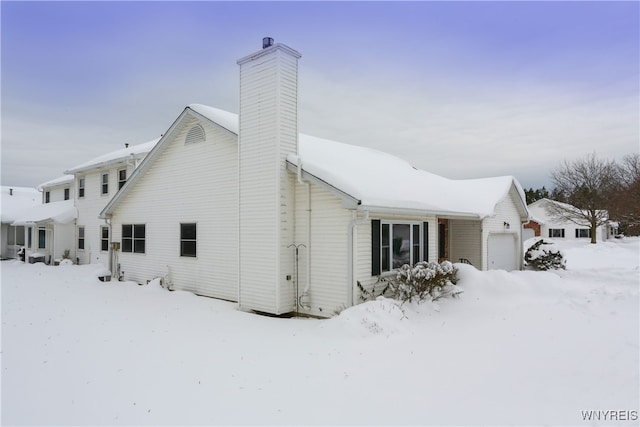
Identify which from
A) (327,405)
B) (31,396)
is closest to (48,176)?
(31,396)

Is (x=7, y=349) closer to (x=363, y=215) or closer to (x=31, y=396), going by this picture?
(x=31, y=396)

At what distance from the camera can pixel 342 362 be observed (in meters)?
6.09

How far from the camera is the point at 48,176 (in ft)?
108

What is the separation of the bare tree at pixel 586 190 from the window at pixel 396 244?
116ft

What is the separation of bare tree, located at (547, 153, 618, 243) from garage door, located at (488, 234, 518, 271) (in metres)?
26.6

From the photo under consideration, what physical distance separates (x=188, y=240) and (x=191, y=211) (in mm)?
1028

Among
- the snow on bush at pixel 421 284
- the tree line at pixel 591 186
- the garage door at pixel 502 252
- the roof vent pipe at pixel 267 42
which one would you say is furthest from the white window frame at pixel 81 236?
the tree line at pixel 591 186

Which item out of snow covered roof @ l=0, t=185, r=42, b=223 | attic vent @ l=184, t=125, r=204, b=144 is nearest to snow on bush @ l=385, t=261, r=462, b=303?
attic vent @ l=184, t=125, r=204, b=144

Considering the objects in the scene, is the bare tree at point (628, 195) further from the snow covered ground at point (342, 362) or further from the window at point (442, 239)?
the snow covered ground at point (342, 362)

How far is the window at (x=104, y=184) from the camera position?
63.7ft

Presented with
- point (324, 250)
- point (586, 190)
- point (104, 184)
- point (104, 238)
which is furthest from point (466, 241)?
point (586, 190)

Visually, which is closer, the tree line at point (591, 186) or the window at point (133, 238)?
the window at point (133, 238)

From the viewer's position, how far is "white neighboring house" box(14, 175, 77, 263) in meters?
20.8

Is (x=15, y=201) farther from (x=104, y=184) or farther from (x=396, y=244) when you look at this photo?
(x=396, y=244)
